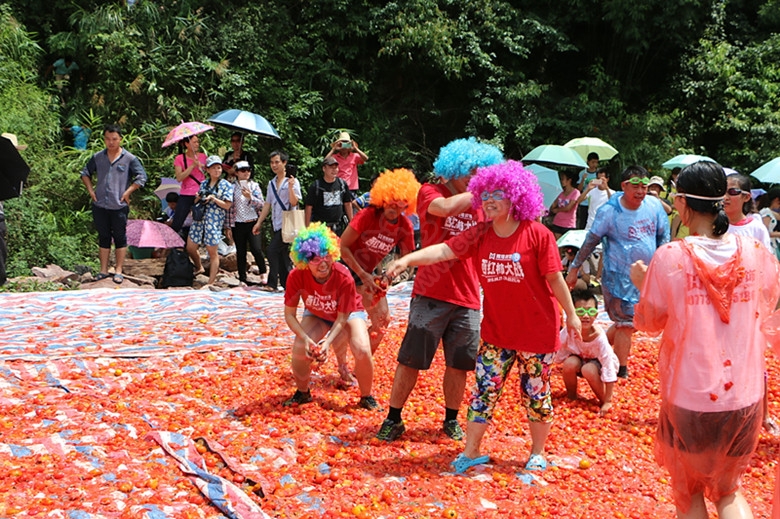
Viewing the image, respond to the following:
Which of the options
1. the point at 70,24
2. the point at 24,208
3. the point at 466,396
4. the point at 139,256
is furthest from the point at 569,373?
the point at 70,24

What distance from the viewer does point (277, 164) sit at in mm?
11203

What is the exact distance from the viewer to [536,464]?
527 centimetres

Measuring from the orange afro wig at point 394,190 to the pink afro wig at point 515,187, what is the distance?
1.28 meters

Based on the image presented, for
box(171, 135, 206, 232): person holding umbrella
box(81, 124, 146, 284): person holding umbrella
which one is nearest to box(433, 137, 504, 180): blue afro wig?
box(81, 124, 146, 284): person holding umbrella

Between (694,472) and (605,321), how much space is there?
640cm

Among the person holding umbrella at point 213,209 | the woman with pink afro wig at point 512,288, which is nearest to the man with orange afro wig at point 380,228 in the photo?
the woman with pink afro wig at point 512,288

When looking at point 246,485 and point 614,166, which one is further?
point 614,166

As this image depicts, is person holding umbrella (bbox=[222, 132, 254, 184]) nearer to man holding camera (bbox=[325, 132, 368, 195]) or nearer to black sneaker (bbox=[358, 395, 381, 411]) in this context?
man holding camera (bbox=[325, 132, 368, 195])

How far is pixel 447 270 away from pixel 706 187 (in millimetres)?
2147

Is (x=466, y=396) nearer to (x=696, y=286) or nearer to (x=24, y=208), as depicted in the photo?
(x=696, y=286)

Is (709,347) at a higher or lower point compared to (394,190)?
lower

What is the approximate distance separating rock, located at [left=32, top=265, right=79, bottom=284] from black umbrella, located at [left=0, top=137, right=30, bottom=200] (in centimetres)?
222

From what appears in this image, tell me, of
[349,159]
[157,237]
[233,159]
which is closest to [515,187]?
[349,159]

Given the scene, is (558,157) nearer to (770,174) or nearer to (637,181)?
(770,174)
